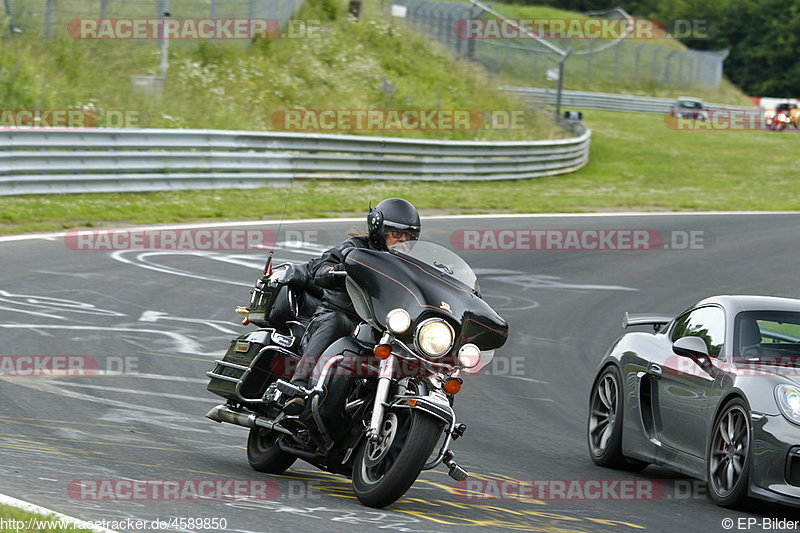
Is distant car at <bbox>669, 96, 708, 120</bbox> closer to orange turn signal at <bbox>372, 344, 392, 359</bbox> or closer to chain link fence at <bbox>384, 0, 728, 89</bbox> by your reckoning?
chain link fence at <bbox>384, 0, 728, 89</bbox>

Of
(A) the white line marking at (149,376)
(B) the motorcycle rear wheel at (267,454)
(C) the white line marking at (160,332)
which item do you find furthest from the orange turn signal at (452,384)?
(C) the white line marking at (160,332)

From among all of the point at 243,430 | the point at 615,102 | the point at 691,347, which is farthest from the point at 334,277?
the point at 615,102

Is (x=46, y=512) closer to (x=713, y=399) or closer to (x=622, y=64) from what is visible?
(x=713, y=399)

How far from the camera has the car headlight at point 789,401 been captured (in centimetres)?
674

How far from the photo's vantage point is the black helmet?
680 centimetres

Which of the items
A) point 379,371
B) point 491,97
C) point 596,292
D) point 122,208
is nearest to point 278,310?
point 379,371

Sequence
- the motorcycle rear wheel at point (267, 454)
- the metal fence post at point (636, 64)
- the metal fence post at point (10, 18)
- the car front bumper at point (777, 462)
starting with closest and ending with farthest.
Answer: the car front bumper at point (777, 462) → the motorcycle rear wheel at point (267, 454) → the metal fence post at point (10, 18) → the metal fence post at point (636, 64)

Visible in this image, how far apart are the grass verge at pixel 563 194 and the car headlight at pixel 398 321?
742 millimetres

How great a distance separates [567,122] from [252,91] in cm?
1314

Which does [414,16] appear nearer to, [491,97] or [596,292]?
[491,97]

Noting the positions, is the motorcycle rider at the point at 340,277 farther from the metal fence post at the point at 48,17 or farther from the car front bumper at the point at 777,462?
the metal fence post at the point at 48,17

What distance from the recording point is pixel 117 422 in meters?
8.22

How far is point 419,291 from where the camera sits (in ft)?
20.7

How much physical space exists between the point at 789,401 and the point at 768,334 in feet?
3.48
